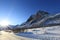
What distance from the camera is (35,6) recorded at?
208 cm

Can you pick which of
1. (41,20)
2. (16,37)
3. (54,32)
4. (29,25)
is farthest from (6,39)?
(54,32)

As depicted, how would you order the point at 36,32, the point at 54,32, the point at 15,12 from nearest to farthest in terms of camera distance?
the point at 54,32 < the point at 36,32 < the point at 15,12

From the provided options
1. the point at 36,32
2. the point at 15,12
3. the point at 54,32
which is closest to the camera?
the point at 54,32

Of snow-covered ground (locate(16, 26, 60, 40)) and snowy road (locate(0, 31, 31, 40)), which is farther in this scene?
snowy road (locate(0, 31, 31, 40))

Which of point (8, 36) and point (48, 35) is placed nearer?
point (48, 35)

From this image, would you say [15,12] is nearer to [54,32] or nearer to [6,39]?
[6,39]

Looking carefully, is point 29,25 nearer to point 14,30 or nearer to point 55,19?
point 14,30

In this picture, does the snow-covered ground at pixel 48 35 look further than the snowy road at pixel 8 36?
No

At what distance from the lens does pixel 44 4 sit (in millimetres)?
2055

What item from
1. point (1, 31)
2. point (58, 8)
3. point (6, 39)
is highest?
point (58, 8)

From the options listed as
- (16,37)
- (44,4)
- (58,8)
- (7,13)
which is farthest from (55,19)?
(7,13)

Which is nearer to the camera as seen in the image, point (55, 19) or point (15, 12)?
point (55, 19)

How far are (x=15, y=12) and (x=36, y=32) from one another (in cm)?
50

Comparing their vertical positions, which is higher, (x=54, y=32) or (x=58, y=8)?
(x=58, y=8)
